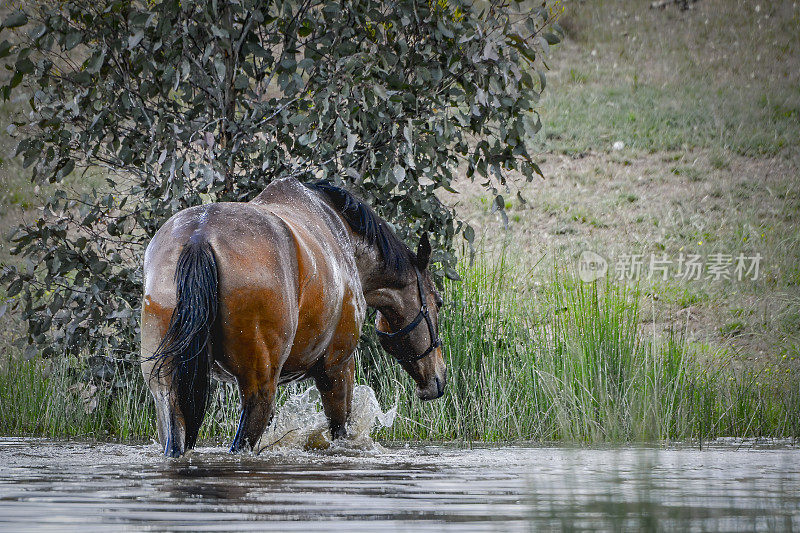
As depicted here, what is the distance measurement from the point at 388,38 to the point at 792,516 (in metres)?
4.43

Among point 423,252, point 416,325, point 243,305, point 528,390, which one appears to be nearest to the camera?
point 243,305

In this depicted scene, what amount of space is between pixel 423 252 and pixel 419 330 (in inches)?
20.0

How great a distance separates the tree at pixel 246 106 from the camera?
5.89 m

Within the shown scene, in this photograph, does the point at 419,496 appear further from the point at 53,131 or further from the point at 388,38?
the point at 53,131

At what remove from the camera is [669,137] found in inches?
738

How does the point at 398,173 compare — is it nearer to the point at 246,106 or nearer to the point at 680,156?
the point at 246,106

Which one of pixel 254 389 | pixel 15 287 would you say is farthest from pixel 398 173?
pixel 15 287

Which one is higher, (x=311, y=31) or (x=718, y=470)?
(x=311, y=31)

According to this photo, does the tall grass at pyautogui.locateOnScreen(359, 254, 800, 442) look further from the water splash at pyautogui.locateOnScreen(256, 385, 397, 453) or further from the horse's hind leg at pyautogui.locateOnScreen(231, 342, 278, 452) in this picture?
the horse's hind leg at pyautogui.locateOnScreen(231, 342, 278, 452)

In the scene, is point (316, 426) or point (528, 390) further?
point (528, 390)

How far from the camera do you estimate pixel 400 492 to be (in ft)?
10.5

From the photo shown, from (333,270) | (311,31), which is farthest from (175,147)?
(333,270)

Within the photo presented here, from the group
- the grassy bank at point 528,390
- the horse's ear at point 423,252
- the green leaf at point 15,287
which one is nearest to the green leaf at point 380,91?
the horse's ear at point 423,252

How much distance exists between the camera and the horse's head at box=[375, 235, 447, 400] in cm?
615
